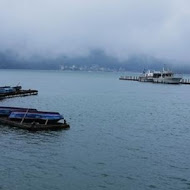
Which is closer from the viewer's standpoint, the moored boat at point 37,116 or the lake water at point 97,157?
the lake water at point 97,157

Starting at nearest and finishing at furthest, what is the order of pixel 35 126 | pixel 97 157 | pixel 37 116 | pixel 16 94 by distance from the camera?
pixel 97 157 → pixel 35 126 → pixel 37 116 → pixel 16 94

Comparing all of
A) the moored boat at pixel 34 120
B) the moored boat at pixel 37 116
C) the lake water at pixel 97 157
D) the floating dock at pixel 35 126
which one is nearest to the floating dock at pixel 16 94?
the moored boat at pixel 34 120

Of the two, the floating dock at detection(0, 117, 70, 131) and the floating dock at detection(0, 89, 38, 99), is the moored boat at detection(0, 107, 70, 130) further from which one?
the floating dock at detection(0, 89, 38, 99)

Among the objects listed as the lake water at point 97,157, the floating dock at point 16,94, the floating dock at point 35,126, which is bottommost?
the lake water at point 97,157

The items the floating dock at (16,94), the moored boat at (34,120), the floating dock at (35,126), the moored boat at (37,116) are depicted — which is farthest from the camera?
the floating dock at (16,94)

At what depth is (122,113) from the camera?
74.2m

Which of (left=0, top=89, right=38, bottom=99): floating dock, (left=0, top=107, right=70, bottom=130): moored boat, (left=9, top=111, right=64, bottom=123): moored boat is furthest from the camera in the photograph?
(left=0, top=89, right=38, bottom=99): floating dock

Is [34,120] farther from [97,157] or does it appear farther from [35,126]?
[97,157]

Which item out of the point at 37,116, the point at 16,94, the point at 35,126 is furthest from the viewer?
the point at 16,94

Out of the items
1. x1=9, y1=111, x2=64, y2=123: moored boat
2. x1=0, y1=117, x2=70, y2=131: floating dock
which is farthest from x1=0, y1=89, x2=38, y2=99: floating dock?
x1=0, y1=117, x2=70, y2=131: floating dock

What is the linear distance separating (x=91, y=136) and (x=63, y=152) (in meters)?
9.42

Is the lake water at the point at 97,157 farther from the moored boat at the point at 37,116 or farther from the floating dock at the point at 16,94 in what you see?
the floating dock at the point at 16,94

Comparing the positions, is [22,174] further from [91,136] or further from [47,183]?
[91,136]

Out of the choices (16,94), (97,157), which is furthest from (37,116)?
(16,94)
